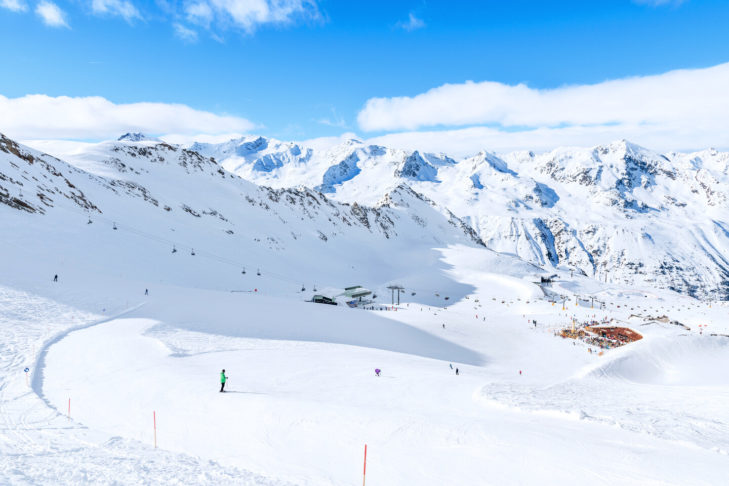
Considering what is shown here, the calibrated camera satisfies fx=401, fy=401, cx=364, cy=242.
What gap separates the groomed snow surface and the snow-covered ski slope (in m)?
0.11

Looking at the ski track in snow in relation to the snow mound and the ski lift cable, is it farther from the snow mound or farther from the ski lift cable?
the ski lift cable

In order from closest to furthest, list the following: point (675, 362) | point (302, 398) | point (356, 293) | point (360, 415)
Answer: point (360, 415) → point (302, 398) → point (675, 362) → point (356, 293)

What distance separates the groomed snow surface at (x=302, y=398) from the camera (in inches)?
506

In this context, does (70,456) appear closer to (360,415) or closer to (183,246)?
(360,415)

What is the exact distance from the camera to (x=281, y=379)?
77.2 feet

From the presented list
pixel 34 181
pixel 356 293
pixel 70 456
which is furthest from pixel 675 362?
pixel 34 181

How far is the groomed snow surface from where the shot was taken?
→ 42.2ft

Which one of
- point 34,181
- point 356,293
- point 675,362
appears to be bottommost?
point 675,362

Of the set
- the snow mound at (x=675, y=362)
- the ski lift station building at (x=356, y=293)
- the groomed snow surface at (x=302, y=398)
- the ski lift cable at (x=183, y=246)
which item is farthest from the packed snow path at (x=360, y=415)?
the ski lift cable at (x=183, y=246)

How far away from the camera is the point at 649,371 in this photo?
133ft

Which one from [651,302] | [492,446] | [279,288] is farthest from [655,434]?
[651,302]

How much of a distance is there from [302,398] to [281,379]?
13.4 ft

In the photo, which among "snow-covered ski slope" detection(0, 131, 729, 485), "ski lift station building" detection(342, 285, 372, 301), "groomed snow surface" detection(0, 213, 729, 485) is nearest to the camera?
"groomed snow surface" detection(0, 213, 729, 485)

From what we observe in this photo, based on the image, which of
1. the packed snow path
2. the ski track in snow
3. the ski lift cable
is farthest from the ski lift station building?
the ski track in snow
